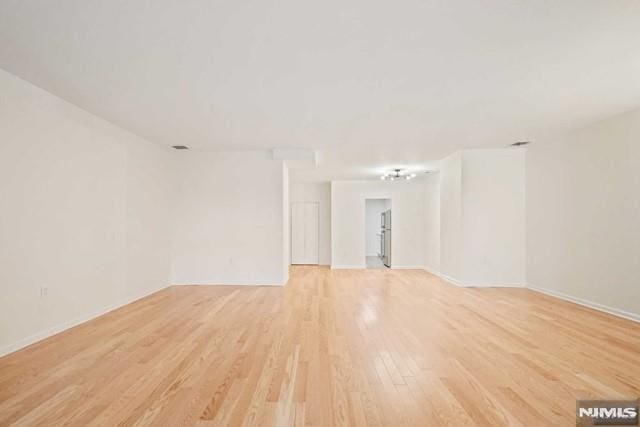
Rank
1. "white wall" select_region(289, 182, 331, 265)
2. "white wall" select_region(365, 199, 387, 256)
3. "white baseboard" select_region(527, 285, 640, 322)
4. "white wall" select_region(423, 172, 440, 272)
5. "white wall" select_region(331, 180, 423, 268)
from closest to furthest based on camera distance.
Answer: "white baseboard" select_region(527, 285, 640, 322) < "white wall" select_region(423, 172, 440, 272) < "white wall" select_region(331, 180, 423, 268) < "white wall" select_region(289, 182, 331, 265) < "white wall" select_region(365, 199, 387, 256)

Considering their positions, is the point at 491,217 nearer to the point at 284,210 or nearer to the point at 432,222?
the point at 432,222

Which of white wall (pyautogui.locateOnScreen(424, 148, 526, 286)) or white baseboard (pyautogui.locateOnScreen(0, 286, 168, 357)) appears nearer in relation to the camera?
white baseboard (pyautogui.locateOnScreen(0, 286, 168, 357))

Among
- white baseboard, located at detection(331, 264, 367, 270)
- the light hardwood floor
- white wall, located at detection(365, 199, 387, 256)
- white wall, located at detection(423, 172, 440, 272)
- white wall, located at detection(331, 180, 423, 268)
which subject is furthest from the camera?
white wall, located at detection(365, 199, 387, 256)

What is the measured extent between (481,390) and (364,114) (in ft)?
10.3

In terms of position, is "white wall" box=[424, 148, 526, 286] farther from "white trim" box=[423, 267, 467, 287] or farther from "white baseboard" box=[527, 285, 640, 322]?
"white baseboard" box=[527, 285, 640, 322]

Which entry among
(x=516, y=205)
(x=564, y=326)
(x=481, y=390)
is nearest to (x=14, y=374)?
(x=481, y=390)

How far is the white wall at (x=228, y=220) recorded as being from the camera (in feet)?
20.5

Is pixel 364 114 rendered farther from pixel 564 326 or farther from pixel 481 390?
pixel 564 326

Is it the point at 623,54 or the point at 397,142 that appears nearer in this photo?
the point at 623,54

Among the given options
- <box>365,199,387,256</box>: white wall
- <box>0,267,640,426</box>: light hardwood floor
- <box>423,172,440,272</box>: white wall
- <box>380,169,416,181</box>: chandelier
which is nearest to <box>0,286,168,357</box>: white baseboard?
<box>0,267,640,426</box>: light hardwood floor

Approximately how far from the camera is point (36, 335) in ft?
10.6

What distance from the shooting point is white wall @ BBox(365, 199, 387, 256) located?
516 inches

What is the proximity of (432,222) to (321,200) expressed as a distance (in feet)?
10.9

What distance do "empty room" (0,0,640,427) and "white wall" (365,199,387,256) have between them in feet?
20.7
